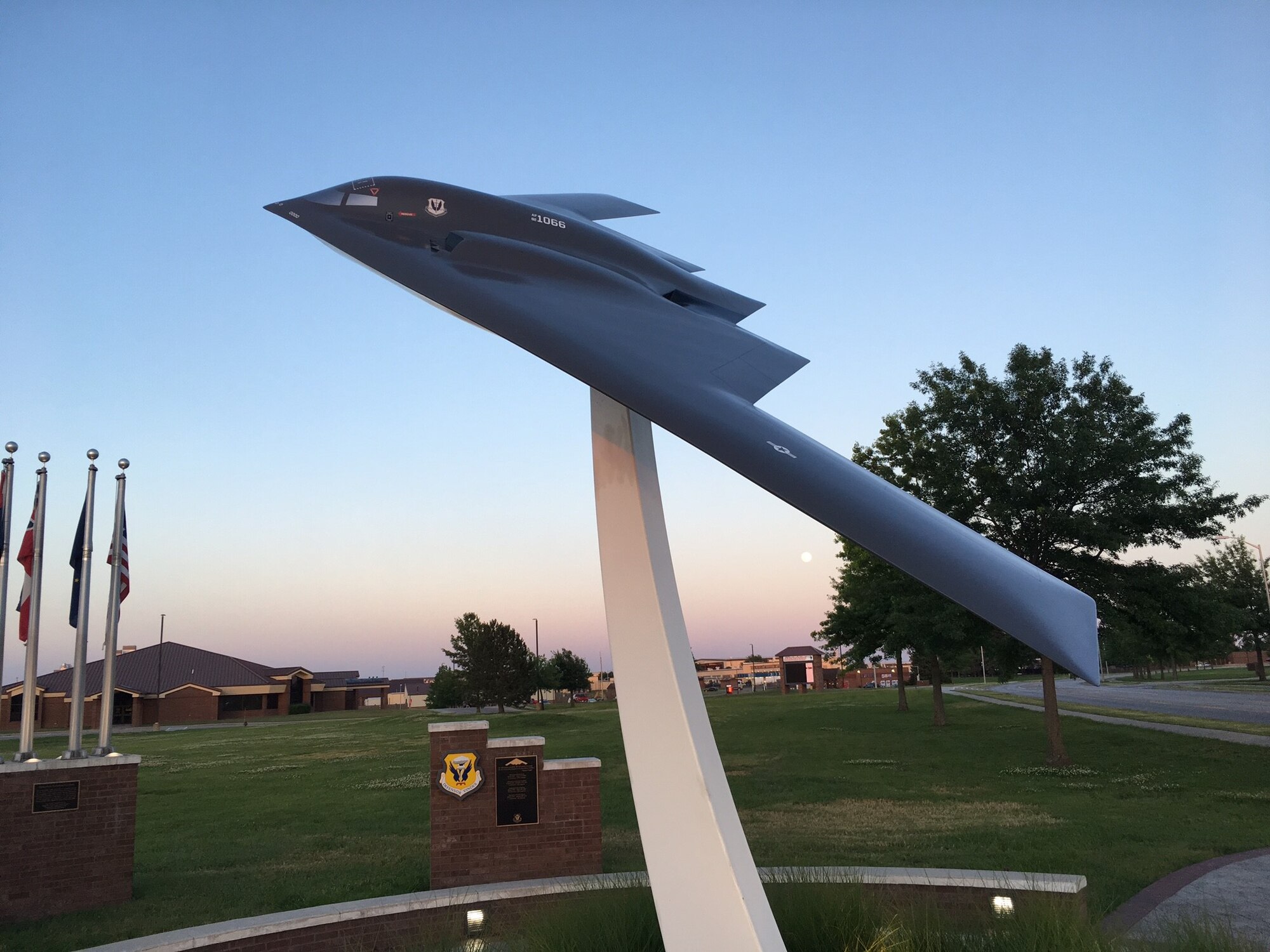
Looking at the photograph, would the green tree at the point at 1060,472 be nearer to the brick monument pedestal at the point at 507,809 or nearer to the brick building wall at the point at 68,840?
the brick monument pedestal at the point at 507,809

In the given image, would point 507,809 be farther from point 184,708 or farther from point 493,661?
point 184,708

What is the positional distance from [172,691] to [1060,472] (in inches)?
2510

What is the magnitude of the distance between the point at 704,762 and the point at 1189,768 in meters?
19.1

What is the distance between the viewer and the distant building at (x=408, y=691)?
10744 cm

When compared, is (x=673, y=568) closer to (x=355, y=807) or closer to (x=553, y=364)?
(x=553, y=364)

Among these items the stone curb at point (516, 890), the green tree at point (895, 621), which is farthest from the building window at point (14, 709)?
the stone curb at point (516, 890)

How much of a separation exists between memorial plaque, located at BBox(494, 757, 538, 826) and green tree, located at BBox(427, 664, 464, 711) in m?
56.5

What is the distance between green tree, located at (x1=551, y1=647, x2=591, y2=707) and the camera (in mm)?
80125

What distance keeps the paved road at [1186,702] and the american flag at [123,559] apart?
23.4 metres

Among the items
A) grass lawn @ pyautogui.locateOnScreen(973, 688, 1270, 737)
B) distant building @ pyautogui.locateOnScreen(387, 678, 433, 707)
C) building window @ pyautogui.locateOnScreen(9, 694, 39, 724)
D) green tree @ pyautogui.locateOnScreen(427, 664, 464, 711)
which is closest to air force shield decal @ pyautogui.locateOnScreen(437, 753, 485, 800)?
grass lawn @ pyautogui.locateOnScreen(973, 688, 1270, 737)

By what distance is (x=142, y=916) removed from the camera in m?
10.4

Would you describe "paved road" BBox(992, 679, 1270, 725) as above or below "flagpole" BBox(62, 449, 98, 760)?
below

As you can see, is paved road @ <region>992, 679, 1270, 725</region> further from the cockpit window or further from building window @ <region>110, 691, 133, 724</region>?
building window @ <region>110, 691, 133, 724</region>

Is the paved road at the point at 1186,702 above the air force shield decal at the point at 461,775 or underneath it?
underneath
